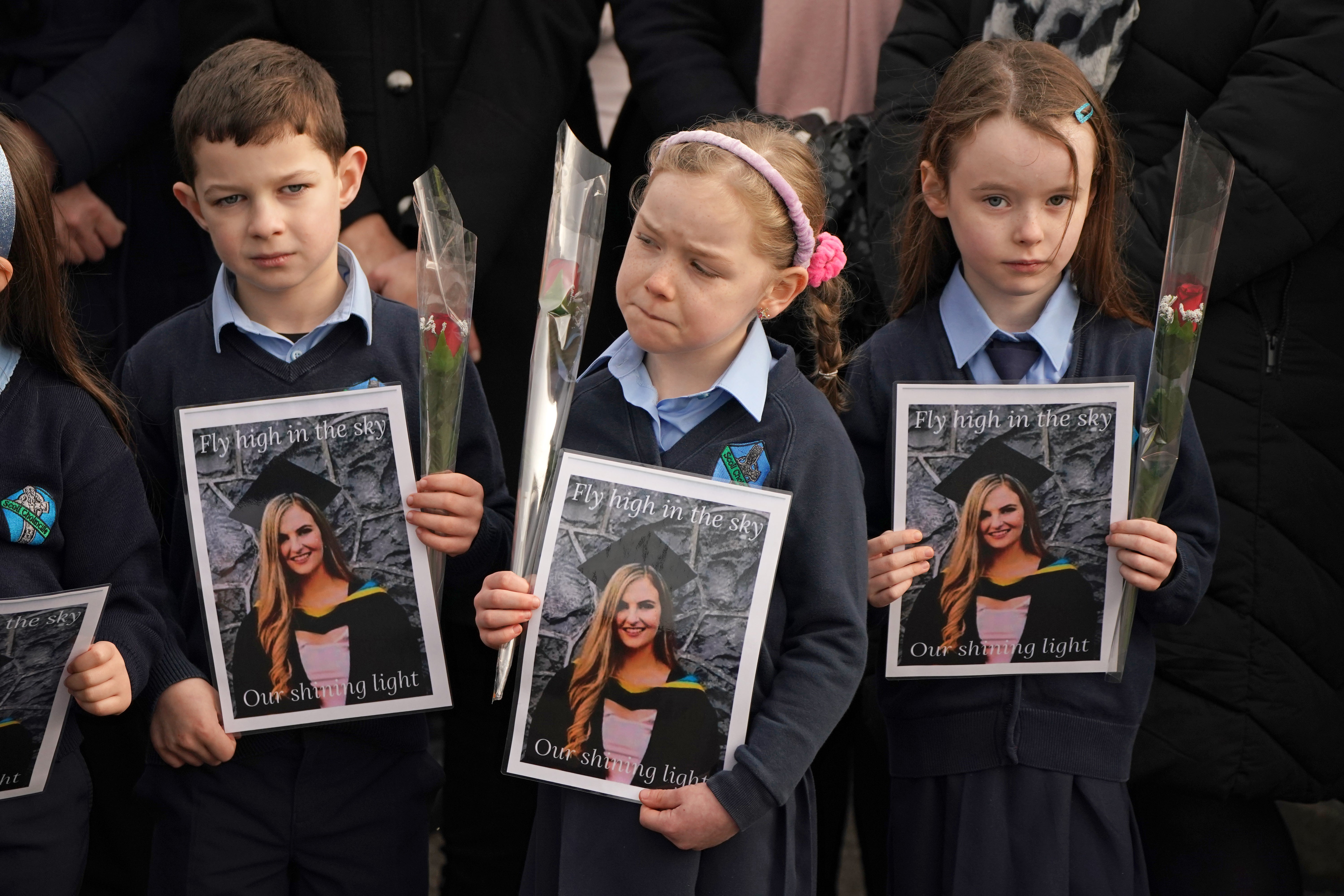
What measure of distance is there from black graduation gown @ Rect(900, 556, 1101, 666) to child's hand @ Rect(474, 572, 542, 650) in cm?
70

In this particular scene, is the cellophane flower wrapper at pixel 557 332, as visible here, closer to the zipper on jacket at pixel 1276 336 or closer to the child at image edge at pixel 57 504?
the child at image edge at pixel 57 504

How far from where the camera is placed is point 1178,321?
2.40 metres

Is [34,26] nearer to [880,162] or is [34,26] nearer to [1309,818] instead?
[880,162]

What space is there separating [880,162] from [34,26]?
211 centimetres

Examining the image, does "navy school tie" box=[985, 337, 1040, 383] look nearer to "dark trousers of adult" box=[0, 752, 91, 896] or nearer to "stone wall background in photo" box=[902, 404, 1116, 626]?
"stone wall background in photo" box=[902, 404, 1116, 626]

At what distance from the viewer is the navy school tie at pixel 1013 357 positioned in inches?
100

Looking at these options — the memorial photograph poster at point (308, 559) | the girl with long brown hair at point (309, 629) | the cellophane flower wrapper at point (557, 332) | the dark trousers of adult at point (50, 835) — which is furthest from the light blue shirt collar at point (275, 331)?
the dark trousers of adult at point (50, 835)

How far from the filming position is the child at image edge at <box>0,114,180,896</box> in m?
2.33

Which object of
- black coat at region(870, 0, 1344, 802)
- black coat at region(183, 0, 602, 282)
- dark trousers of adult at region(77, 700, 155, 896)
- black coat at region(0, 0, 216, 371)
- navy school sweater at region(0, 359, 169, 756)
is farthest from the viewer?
dark trousers of adult at region(77, 700, 155, 896)

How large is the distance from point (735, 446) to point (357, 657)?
0.76m

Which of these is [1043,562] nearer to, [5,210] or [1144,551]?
[1144,551]

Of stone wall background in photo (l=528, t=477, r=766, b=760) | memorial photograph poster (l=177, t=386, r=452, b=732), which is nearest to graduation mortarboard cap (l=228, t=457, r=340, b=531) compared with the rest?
memorial photograph poster (l=177, t=386, r=452, b=732)

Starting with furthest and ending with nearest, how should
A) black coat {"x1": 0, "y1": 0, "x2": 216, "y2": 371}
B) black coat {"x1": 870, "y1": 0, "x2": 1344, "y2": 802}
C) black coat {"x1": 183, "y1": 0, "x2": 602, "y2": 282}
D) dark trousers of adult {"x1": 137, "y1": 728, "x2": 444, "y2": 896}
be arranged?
black coat {"x1": 0, "y1": 0, "x2": 216, "y2": 371} → black coat {"x1": 183, "y1": 0, "x2": 602, "y2": 282} → black coat {"x1": 870, "y1": 0, "x2": 1344, "y2": 802} → dark trousers of adult {"x1": 137, "y1": 728, "x2": 444, "y2": 896}

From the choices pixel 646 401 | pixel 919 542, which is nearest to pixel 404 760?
pixel 646 401
